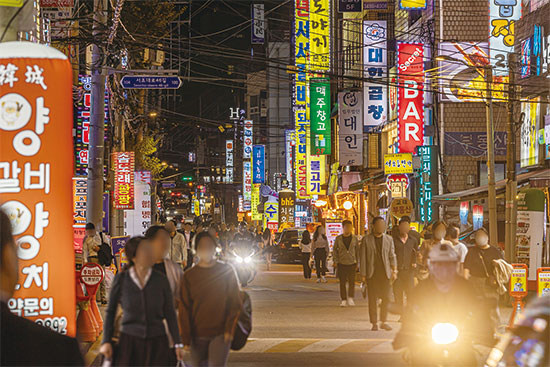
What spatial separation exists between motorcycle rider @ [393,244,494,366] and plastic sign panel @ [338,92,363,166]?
1251 inches

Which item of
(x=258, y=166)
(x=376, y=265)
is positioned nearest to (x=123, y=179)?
(x=376, y=265)

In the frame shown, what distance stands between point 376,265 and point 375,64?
23520 mm

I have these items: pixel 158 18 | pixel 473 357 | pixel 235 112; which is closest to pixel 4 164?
pixel 473 357

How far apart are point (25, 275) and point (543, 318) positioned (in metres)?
6.13

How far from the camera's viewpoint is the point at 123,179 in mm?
Result: 30891

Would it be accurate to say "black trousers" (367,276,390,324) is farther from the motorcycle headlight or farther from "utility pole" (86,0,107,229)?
the motorcycle headlight

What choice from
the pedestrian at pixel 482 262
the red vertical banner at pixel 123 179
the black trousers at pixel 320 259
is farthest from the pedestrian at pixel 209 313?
the red vertical banner at pixel 123 179

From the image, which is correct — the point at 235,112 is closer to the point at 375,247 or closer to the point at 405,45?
the point at 405,45

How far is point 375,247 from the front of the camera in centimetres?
1462

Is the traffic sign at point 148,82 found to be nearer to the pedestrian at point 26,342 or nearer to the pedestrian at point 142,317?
the pedestrian at point 142,317

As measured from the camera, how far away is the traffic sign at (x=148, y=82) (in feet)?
61.2

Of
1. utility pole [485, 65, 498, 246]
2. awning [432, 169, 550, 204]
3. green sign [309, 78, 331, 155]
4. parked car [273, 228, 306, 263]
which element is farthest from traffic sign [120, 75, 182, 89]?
parked car [273, 228, 306, 263]

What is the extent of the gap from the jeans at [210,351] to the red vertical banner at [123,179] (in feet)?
77.2

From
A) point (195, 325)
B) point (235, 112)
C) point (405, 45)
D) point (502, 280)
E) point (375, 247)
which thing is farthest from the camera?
point (235, 112)
